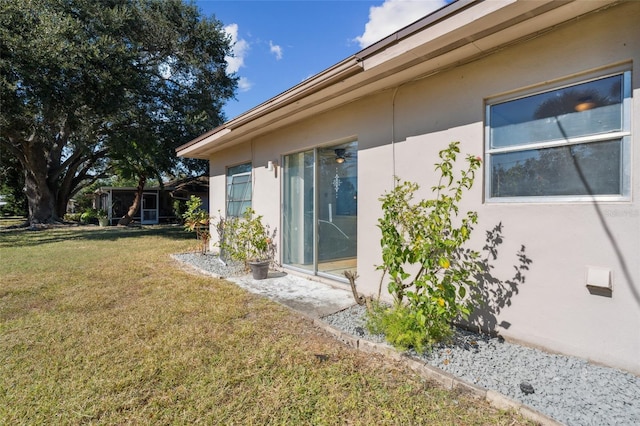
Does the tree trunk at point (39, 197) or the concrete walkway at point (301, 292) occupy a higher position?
the tree trunk at point (39, 197)

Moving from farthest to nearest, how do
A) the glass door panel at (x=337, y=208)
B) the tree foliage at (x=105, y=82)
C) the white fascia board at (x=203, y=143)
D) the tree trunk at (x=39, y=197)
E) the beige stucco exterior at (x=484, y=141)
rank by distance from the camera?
the tree trunk at (x=39, y=197), the tree foliage at (x=105, y=82), the white fascia board at (x=203, y=143), the glass door panel at (x=337, y=208), the beige stucco exterior at (x=484, y=141)

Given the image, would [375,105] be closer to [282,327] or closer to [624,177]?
[624,177]

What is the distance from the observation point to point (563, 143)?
2875 mm

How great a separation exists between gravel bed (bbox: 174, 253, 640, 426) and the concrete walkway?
0.98 meters

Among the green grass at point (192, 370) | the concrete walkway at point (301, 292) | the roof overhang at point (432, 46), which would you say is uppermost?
the roof overhang at point (432, 46)

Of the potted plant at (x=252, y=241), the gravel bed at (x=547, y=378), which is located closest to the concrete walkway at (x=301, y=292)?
the potted plant at (x=252, y=241)

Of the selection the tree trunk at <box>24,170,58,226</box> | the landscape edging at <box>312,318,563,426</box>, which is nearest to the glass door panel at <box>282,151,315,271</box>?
the landscape edging at <box>312,318,563,426</box>

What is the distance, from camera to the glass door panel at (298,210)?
593cm

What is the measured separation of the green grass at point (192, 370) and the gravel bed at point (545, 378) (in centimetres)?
27

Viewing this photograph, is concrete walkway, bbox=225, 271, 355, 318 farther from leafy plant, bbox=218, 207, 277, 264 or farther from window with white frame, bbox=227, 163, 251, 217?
window with white frame, bbox=227, 163, 251, 217

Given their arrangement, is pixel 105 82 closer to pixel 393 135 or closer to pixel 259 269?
pixel 259 269

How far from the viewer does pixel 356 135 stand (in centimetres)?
484

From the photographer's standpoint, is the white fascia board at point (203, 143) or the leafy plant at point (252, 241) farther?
the white fascia board at point (203, 143)

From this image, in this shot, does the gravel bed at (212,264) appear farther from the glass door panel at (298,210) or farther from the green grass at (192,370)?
the green grass at (192,370)
